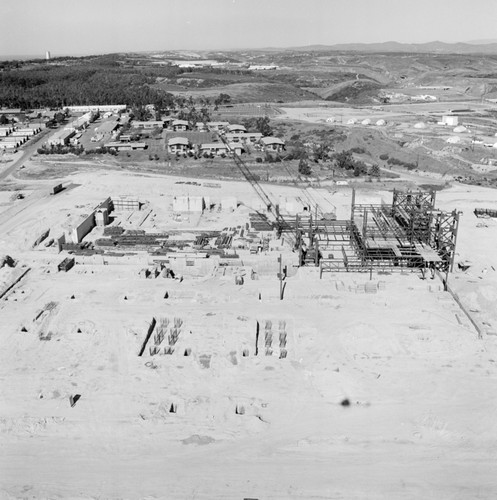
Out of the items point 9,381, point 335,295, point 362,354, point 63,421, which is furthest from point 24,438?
point 335,295

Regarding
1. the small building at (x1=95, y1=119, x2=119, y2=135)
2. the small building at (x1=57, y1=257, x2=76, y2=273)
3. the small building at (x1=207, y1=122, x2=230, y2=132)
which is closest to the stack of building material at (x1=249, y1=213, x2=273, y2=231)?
the small building at (x1=57, y1=257, x2=76, y2=273)

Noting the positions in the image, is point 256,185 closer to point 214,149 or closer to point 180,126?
point 214,149

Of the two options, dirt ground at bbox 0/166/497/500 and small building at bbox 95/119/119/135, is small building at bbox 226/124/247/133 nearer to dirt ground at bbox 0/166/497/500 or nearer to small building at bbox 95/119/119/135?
small building at bbox 95/119/119/135

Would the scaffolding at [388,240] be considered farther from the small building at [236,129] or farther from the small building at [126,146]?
the small building at [236,129]

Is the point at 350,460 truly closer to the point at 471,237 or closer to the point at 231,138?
the point at 471,237

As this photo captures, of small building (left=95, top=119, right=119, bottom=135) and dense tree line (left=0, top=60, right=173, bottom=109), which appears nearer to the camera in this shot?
small building (left=95, top=119, right=119, bottom=135)

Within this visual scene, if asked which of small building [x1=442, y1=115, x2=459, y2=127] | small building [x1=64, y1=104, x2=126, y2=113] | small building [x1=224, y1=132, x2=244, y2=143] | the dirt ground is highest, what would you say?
the dirt ground
